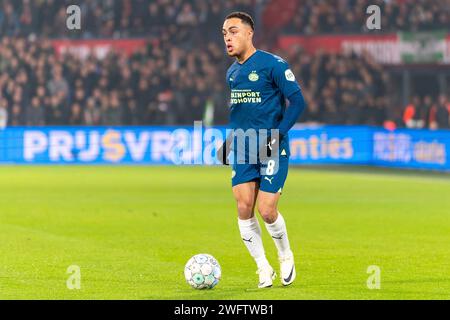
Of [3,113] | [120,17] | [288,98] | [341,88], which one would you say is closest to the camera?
[288,98]

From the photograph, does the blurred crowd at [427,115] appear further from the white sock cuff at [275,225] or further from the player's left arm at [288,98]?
the player's left arm at [288,98]

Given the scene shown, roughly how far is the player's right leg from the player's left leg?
0.30ft

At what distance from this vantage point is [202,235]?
46.8 feet

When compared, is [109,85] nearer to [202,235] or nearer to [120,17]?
[120,17]

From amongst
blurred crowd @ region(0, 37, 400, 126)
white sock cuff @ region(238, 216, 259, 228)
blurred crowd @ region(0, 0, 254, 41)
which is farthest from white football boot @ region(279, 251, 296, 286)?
blurred crowd @ region(0, 0, 254, 41)

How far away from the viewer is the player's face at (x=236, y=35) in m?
9.45

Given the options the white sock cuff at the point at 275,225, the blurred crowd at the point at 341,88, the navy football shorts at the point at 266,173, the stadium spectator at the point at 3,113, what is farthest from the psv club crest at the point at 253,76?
the blurred crowd at the point at 341,88

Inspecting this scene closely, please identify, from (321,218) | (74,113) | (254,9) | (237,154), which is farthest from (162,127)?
(237,154)

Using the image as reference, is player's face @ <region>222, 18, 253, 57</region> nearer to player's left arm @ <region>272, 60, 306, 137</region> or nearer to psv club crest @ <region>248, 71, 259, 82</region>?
psv club crest @ <region>248, 71, 259, 82</region>

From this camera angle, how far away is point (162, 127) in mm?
29766

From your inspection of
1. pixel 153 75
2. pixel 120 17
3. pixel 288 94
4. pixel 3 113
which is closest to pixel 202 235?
pixel 288 94

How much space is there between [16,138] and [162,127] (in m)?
3.71

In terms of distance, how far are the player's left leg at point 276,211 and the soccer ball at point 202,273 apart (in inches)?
22.9

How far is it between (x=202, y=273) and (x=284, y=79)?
172cm
